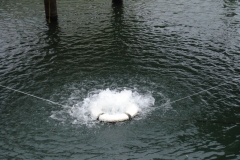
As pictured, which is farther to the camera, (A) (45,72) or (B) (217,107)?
(A) (45,72)

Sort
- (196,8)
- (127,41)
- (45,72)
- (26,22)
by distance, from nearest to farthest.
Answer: (45,72) < (127,41) < (26,22) < (196,8)

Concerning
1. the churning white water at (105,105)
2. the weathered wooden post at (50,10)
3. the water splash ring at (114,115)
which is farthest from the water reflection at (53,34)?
the water splash ring at (114,115)

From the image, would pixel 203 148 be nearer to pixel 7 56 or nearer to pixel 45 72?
pixel 45 72

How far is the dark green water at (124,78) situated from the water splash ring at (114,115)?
11.9 inches

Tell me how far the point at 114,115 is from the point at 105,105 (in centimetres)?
138

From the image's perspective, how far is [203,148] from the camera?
548 inches

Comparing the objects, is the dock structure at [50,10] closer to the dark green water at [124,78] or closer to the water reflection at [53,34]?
the water reflection at [53,34]

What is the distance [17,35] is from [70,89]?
45.1ft

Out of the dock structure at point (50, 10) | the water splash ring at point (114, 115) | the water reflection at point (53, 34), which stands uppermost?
the dock structure at point (50, 10)

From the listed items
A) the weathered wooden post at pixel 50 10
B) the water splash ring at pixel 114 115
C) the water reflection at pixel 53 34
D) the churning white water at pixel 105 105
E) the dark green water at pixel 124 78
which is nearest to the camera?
the dark green water at pixel 124 78

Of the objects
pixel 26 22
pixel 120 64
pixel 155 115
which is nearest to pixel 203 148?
pixel 155 115

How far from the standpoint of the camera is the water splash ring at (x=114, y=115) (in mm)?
15750

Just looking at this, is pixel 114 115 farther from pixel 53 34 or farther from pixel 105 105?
pixel 53 34

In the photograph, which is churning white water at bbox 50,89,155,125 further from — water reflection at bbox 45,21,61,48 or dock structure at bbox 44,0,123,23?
dock structure at bbox 44,0,123,23
